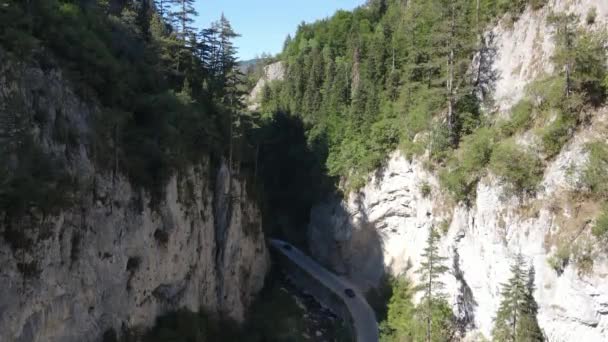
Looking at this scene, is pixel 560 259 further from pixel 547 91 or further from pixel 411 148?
pixel 411 148

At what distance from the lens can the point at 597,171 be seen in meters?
22.9

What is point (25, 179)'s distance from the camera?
15844 mm

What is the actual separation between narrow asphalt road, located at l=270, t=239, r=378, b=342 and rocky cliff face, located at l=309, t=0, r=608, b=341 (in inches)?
60.6

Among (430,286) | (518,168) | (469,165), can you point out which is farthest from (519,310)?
(469,165)

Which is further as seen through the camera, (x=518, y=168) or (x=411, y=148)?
(x=411, y=148)

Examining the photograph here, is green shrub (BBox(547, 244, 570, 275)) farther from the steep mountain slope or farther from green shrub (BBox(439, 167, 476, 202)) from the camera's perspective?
the steep mountain slope

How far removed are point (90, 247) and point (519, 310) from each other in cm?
2245

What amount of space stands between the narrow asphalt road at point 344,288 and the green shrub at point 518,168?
1596 centimetres

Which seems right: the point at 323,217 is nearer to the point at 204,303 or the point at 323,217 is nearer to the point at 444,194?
the point at 444,194

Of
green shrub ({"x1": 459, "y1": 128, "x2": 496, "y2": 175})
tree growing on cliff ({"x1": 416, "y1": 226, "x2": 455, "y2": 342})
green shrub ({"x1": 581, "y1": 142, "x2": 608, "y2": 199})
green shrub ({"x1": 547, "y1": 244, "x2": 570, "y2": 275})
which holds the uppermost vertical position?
green shrub ({"x1": 459, "y1": 128, "x2": 496, "y2": 175})

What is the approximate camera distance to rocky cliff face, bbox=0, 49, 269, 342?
16.6m

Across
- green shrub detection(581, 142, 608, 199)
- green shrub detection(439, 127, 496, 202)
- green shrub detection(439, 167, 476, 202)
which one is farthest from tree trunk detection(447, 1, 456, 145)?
green shrub detection(581, 142, 608, 199)

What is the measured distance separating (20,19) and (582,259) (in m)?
28.8

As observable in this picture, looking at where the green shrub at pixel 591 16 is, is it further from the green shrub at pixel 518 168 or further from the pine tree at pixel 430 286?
the pine tree at pixel 430 286
